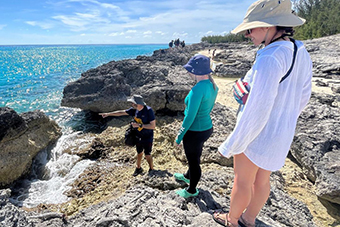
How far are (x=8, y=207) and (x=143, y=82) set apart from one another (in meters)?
7.31

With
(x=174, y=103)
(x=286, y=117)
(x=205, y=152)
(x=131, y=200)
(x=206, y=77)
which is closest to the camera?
(x=286, y=117)

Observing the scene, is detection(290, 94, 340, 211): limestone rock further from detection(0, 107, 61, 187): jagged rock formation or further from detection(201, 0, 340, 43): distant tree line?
detection(201, 0, 340, 43): distant tree line

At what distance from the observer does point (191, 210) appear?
2660 mm

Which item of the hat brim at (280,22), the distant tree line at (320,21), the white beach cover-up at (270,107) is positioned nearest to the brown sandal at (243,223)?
the white beach cover-up at (270,107)

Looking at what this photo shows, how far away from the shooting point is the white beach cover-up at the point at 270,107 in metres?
1.43

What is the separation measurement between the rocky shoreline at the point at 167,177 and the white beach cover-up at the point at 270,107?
1109 millimetres

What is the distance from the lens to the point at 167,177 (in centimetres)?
376

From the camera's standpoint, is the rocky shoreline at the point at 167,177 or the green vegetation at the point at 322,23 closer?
the rocky shoreline at the point at 167,177

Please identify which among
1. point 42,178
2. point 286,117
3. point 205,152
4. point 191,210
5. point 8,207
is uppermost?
point 286,117

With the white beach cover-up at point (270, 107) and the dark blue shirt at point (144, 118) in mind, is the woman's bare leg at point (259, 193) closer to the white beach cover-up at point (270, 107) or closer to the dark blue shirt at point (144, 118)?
the white beach cover-up at point (270, 107)

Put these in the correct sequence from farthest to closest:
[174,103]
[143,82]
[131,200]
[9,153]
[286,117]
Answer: [143,82]
[174,103]
[9,153]
[131,200]
[286,117]

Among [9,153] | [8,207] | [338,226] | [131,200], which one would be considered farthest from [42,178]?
[338,226]

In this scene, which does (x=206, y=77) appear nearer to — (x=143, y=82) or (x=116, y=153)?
(x=116, y=153)

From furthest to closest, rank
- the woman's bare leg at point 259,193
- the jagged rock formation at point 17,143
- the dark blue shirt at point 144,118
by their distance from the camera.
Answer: the jagged rock formation at point 17,143 < the dark blue shirt at point 144,118 < the woman's bare leg at point 259,193
